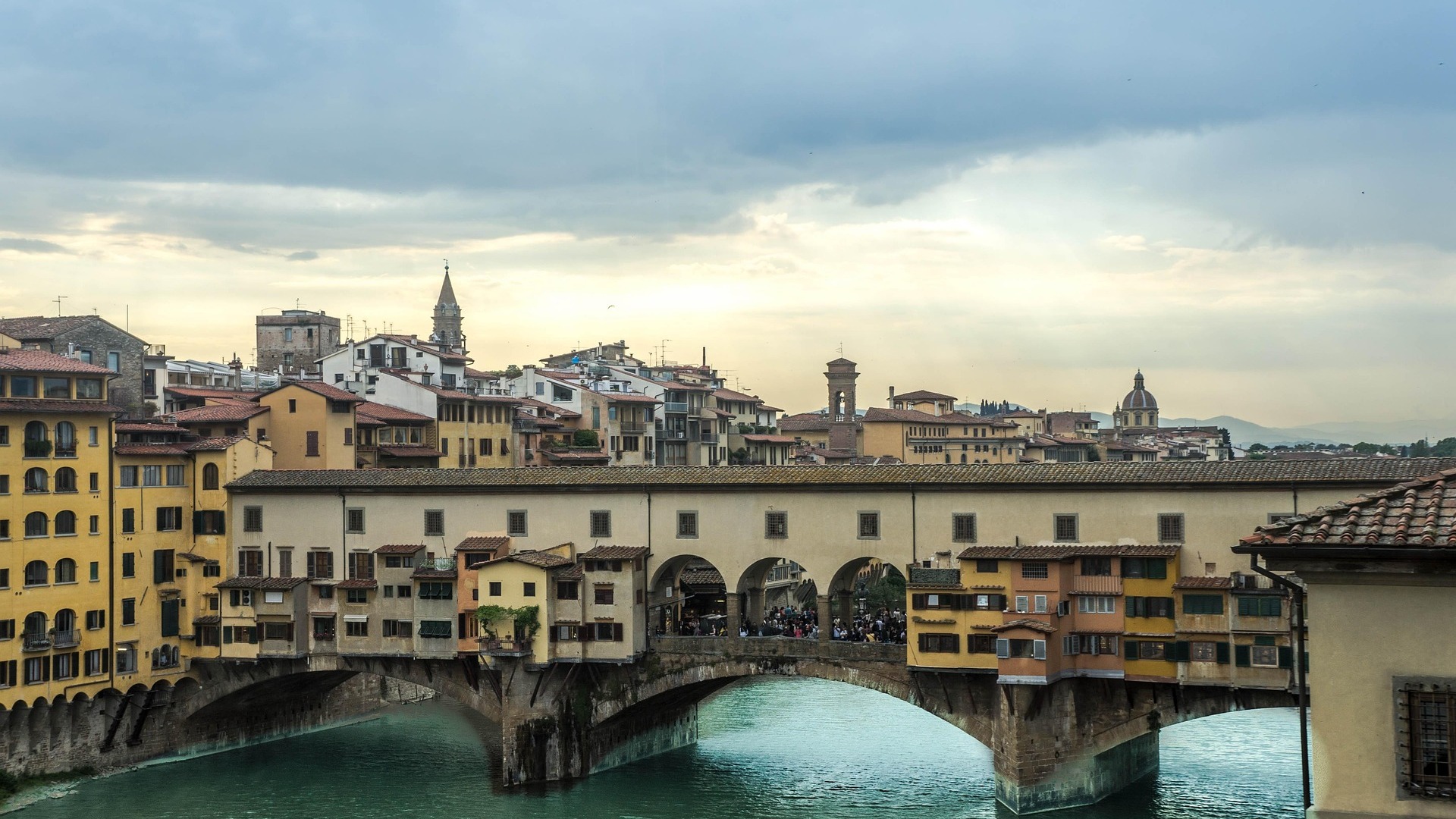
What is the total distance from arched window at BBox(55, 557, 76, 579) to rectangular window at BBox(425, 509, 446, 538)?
1010 cm

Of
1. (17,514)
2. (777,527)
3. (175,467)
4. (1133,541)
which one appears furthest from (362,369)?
(1133,541)

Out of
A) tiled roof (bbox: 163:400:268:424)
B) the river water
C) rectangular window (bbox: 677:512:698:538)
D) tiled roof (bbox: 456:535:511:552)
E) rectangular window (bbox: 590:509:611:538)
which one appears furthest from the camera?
tiled roof (bbox: 163:400:268:424)

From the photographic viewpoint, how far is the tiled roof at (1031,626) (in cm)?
3719

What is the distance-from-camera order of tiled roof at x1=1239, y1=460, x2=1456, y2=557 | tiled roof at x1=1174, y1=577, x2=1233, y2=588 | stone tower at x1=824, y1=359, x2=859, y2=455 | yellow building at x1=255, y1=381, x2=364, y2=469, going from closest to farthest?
1. tiled roof at x1=1239, y1=460, x2=1456, y2=557
2. tiled roof at x1=1174, y1=577, x2=1233, y2=588
3. yellow building at x1=255, y1=381, x2=364, y2=469
4. stone tower at x1=824, y1=359, x2=859, y2=455

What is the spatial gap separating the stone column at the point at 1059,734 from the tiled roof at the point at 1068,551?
320cm

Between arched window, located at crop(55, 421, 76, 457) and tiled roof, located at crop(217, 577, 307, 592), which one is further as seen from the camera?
tiled roof, located at crop(217, 577, 307, 592)

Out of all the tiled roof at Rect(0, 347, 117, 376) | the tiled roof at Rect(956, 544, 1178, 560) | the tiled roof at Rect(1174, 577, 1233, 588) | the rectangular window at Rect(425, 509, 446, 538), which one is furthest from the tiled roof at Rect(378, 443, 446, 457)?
the tiled roof at Rect(1174, 577, 1233, 588)

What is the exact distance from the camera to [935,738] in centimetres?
4844

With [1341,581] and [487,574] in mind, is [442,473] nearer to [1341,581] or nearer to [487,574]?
[487,574]

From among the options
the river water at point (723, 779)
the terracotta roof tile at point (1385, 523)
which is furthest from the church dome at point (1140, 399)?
the terracotta roof tile at point (1385, 523)

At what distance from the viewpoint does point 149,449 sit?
46531 mm

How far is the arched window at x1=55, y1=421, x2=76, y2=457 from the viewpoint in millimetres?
43719

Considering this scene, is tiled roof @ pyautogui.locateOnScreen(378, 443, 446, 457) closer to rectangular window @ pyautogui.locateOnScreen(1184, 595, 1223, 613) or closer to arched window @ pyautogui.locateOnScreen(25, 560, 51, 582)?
arched window @ pyautogui.locateOnScreen(25, 560, 51, 582)

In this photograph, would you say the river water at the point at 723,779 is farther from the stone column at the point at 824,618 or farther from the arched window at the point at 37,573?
the arched window at the point at 37,573
